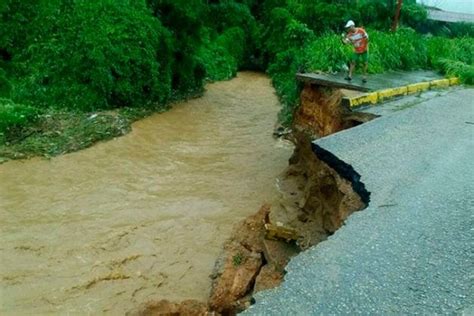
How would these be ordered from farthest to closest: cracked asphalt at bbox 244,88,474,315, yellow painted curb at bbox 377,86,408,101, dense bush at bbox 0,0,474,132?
dense bush at bbox 0,0,474,132
yellow painted curb at bbox 377,86,408,101
cracked asphalt at bbox 244,88,474,315

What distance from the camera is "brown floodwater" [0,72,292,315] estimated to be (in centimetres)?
668

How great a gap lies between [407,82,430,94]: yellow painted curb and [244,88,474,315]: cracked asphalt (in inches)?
121

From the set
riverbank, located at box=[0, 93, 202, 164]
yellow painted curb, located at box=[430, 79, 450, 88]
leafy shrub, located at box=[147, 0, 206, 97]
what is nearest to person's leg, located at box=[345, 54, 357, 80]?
yellow painted curb, located at box=[430, 79, 450, 88]

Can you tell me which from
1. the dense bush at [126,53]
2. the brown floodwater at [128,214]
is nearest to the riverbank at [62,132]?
the brown floodwater at [128,214]

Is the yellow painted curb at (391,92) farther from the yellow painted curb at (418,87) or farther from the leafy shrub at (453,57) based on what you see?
the leafy shrub at (453,57)

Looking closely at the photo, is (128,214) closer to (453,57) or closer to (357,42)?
(357,42)

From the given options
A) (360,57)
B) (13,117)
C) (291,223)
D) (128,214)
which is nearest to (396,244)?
(291,223)

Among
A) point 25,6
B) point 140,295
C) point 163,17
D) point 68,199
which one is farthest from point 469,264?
point 25,6

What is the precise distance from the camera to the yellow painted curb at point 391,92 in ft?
30.1

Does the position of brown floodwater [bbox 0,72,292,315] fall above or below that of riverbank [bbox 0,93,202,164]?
below

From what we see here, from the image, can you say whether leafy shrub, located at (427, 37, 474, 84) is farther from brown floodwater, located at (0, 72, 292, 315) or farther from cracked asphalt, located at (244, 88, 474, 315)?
cracked asphalt, located at (244, 88, 474, 315)

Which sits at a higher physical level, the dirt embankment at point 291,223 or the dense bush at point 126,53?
the dense bush at point 126,53

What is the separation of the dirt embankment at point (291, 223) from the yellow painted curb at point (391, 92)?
75 centimetres

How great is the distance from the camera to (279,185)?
10234 mm
